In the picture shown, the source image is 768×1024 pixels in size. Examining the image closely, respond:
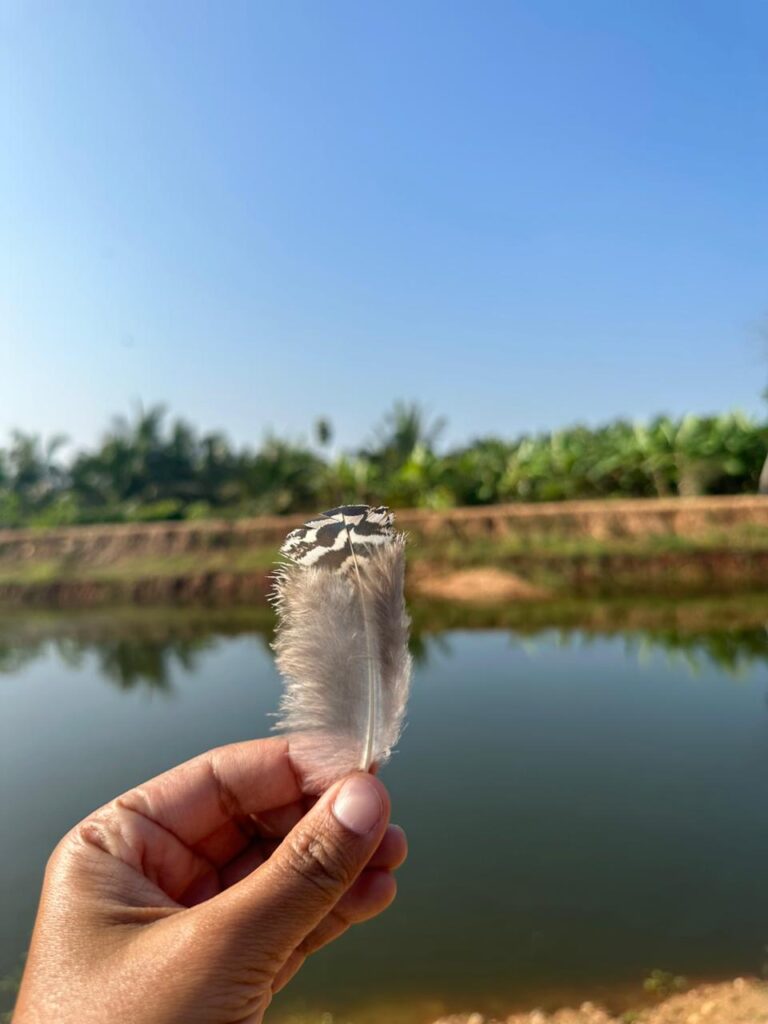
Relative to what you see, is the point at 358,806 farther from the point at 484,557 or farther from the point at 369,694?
the point at 484,557

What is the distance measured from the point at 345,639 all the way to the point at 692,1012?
2359 mm

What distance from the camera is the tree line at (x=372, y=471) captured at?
16.9 meters

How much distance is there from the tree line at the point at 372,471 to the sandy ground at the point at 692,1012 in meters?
14.2

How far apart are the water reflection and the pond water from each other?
106 millimetres

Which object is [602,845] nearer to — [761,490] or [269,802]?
[269,802]

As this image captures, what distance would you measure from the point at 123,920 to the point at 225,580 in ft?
45.7

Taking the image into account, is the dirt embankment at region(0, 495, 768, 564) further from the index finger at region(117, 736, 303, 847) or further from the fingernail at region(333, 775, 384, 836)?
the fingernail at region(333, 775, 384, 836)

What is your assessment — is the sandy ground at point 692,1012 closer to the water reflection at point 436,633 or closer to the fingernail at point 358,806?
the fingernail at point 358,806

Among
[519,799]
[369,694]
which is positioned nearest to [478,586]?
[519,799]

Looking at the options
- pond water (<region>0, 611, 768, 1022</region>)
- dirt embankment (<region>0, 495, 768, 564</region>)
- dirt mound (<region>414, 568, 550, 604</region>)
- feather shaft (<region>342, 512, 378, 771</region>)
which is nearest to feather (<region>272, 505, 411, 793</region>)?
feather shaft (<region>342, 512, 378, 771</region>)

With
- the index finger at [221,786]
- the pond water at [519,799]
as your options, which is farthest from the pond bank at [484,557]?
the index finger at [221,786]

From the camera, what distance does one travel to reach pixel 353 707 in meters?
1.22

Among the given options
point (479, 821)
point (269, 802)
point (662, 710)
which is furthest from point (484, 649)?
point (269, 802)

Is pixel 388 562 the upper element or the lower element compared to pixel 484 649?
upper
